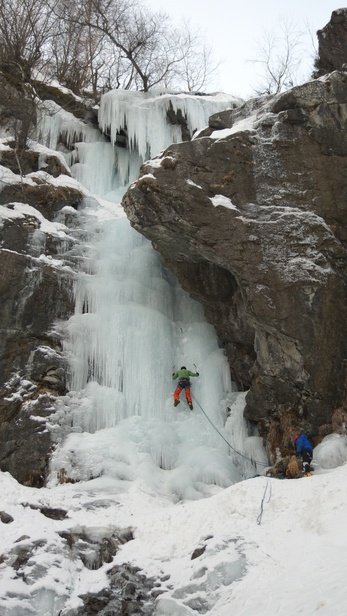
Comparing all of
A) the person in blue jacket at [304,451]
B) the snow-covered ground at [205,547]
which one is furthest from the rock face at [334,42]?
the snow-covered ground at [205,547]

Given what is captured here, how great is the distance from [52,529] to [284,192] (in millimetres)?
7613

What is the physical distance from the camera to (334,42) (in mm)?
14742

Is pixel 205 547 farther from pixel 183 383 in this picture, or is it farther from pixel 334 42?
pixel 334 42

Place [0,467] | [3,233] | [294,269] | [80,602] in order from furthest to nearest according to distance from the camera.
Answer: [3,233] → [294,269] → [0,467] → [80,602]

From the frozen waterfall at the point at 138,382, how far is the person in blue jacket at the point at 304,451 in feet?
4.86

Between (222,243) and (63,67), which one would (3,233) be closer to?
(222,243)

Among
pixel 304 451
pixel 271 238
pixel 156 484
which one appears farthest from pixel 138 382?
pixel 271 238

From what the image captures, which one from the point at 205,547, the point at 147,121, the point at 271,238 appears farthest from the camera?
the point at 147,121

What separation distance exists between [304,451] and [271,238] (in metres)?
4.16

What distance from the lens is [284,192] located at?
10.4 m

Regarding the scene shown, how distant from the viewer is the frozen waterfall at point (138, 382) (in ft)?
29.3

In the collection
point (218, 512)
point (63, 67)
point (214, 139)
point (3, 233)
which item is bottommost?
point (218, 512)

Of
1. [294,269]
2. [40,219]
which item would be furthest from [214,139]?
[40,219]

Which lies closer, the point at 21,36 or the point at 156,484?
the point at 156,484
